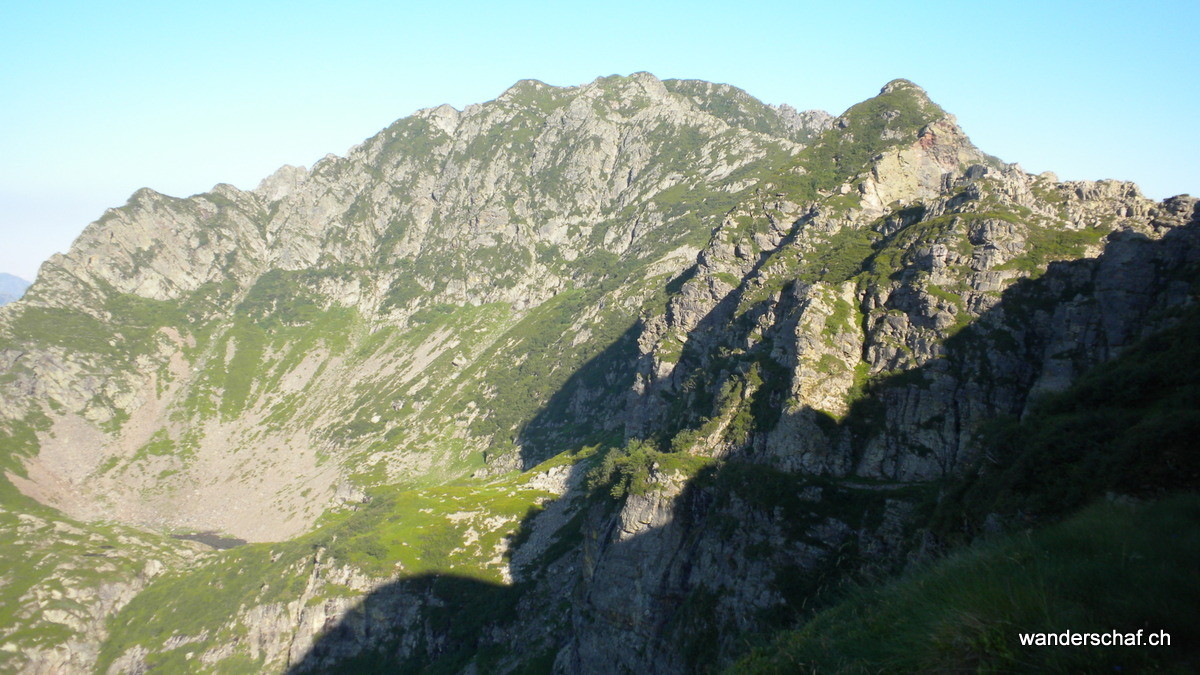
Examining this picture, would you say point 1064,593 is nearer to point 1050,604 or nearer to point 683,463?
point 1050,604

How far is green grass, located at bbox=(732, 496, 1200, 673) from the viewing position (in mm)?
5551

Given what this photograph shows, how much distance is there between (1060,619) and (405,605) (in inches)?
3495

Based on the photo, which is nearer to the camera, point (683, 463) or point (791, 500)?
point (791, 500)

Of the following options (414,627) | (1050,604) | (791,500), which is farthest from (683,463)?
(1050,604)

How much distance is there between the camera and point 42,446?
161 metres

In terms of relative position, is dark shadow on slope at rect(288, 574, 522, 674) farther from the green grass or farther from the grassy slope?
the green grass

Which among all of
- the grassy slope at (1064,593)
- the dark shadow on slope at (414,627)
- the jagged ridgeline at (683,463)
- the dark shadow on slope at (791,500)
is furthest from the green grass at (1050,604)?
the dark shadow on slope at (414,627)

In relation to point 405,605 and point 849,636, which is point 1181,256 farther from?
point 405,605

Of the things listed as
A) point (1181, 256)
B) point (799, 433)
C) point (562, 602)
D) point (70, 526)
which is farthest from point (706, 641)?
point (70, 526)

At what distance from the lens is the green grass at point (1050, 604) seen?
555 centimetres

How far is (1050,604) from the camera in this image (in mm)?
6086

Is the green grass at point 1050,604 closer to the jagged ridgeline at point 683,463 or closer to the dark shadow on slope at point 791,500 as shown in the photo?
the jagged ridgeline at point 683,463

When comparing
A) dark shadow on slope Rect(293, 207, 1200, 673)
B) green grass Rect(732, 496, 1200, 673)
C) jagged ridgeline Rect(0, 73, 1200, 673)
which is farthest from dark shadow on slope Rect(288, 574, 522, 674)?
green grass Rect(732, 496, 1200, 673)

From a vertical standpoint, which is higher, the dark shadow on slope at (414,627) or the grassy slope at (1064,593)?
the grassy slope at (1064,593)
